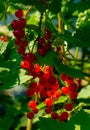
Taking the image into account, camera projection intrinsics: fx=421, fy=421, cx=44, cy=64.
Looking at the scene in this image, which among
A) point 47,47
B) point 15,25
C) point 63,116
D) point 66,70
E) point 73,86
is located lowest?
point 63,116

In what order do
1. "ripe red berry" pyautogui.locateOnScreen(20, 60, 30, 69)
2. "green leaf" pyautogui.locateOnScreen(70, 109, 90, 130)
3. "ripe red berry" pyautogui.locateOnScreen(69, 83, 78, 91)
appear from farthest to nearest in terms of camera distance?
"ripe red berry" pyautogui.locateOnScreen(69, 83, 78, 91) → "ripe red berry" pyautogui.locateOnScreen(20, 60, 30, 69) → "green leaf" pyautogui.locateOnScreen(70, 109, 90, 130)

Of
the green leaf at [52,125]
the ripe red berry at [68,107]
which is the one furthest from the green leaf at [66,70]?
the ripe red berry at [68,107]

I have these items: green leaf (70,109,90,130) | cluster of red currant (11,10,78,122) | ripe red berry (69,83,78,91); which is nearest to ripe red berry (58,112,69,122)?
cluster of red currant (11,10,78,122)

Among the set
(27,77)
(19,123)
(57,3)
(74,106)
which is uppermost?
(57,3)

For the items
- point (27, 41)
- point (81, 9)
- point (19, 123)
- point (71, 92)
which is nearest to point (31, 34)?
point (27, 41)

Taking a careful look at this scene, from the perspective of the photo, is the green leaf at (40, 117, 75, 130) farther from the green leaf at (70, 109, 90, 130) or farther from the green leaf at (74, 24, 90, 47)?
the green leaf at (74, 24, 90, 47)

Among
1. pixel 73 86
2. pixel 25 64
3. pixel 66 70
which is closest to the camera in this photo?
pixel 66 70

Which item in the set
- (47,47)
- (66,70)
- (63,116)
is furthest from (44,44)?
(63,116)

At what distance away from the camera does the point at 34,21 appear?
3.24 meters

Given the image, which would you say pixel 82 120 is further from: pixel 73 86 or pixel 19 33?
pixel 19 33

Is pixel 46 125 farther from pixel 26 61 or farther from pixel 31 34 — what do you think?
pixel 31 34

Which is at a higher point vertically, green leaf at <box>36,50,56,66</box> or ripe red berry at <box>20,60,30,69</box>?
green leaf at <box>36,50,56,66</box>

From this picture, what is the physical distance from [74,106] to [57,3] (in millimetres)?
589

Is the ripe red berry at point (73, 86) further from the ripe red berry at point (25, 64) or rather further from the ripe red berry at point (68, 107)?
the ripe red berry at point (25, 64)
